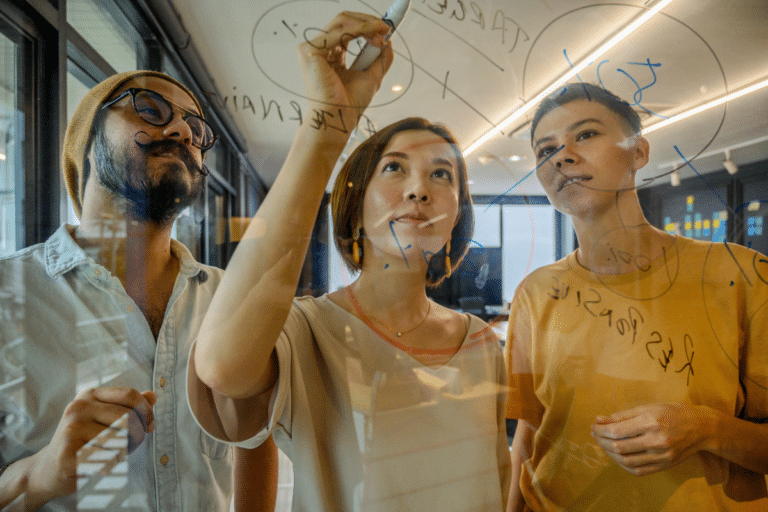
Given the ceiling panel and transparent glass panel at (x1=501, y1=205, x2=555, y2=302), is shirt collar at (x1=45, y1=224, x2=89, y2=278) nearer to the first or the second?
the ceiling panel

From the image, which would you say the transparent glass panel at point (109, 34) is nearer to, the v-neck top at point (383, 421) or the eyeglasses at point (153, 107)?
the eyeglasses at point (153, 107)

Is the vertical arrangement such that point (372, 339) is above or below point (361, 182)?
below

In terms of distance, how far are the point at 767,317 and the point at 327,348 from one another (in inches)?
23.3

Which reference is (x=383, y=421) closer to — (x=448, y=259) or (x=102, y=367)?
(x=448, y=259)

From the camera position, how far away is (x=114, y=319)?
1.39 feet

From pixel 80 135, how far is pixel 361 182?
1.02 feet

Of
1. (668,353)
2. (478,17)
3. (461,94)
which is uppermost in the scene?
(478,17)

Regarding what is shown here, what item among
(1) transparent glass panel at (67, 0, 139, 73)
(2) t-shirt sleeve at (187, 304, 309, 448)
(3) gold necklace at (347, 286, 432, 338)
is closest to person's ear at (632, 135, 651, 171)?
(3) gold necklace at (347, 286, 432, 338)

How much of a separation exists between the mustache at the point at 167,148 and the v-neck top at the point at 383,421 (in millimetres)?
205

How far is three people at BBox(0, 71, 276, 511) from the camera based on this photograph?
404mm

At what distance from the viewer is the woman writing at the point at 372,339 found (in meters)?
0.39

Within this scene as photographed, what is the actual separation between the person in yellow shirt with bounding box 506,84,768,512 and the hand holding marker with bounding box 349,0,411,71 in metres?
0.22

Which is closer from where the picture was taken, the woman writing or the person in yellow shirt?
the woman writing

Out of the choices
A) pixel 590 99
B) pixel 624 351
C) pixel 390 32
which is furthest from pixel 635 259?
pixel 390 32
